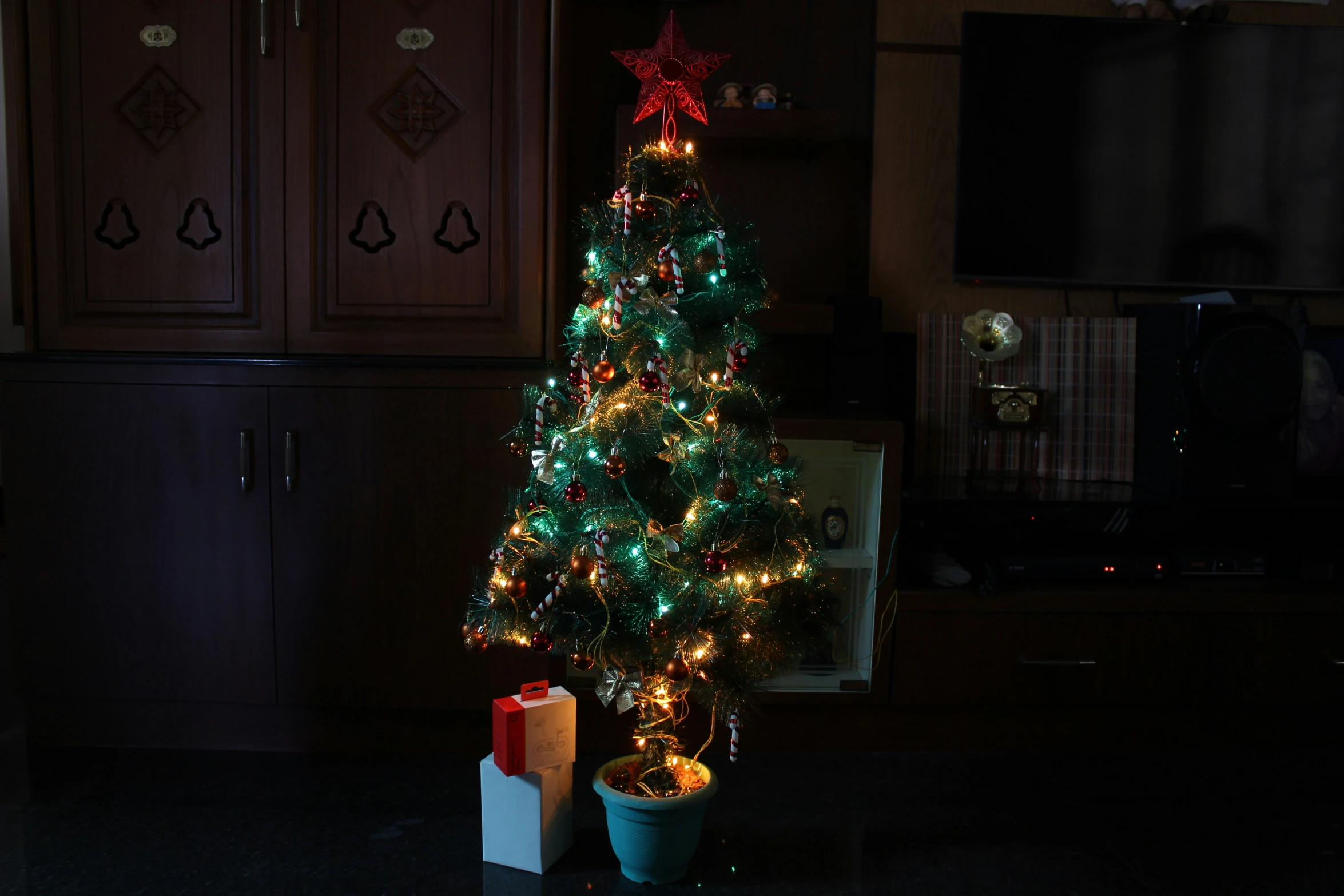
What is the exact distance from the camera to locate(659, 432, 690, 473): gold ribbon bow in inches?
61.9

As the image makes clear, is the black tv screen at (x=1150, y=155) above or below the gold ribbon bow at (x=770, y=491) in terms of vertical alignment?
above

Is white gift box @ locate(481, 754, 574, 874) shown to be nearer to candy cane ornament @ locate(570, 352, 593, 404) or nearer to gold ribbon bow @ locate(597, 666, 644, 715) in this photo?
gold ribbon bow @ locate(597, 666, 644, 715)

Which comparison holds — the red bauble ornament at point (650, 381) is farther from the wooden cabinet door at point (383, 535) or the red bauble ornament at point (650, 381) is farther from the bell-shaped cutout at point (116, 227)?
the bell-shaped cutout at point (116, 227)

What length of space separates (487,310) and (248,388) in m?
0.54

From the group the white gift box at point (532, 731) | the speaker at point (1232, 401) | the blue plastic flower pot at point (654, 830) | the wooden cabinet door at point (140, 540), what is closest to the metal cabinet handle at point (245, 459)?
the wooden cabinet door at point (140, 540)

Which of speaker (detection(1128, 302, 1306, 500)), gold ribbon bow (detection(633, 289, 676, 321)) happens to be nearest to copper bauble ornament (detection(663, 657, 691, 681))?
gold ribbon bow (detection(633, 289, 676, 321))

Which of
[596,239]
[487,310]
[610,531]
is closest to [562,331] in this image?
[487,310]

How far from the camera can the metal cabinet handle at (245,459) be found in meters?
2.00

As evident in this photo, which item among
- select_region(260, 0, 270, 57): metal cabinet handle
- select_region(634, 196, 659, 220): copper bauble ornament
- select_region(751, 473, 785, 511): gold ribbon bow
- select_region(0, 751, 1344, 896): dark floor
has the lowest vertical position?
select_region(0, 751, 1344, 896): dark floor

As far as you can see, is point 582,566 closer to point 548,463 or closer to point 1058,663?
point 548,463

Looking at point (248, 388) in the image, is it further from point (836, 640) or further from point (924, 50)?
point (924, 50)

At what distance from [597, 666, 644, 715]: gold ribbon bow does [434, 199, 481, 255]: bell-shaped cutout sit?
982 millimetres

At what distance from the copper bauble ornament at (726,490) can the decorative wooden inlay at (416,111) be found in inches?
42.4

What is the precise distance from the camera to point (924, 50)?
96.2 inches
